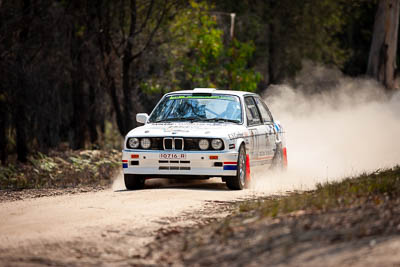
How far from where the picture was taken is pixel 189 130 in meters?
12.9

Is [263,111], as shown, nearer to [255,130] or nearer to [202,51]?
[255,130]

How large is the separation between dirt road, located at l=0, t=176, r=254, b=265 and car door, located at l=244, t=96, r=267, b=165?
125 cm

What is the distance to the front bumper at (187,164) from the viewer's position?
12.6 metres

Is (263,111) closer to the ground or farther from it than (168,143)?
farther from it

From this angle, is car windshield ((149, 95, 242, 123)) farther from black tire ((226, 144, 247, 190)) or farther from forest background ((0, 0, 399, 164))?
forest background ((0, 0, 399, 164))

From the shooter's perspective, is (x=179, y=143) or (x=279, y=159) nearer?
(x=179, y=143)

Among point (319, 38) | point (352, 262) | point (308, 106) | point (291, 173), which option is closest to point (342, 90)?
point (308, 106)

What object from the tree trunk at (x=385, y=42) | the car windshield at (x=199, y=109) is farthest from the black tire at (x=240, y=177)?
the tree trunk at (x=385, y=42)

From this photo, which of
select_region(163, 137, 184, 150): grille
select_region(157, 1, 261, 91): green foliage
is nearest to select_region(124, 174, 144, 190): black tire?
select_region(163, 137, 184, 150): grille

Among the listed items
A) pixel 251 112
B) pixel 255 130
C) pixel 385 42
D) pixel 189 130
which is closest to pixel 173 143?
pixel 189 130

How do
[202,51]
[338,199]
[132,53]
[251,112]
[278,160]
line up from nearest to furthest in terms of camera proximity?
[338,199] < [251,112] < [278,160] < [132,53] < [202,51]

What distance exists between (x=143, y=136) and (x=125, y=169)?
Result: 1.93 ft

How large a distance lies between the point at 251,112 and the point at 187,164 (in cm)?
228

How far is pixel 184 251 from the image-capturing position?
24.9 ft
